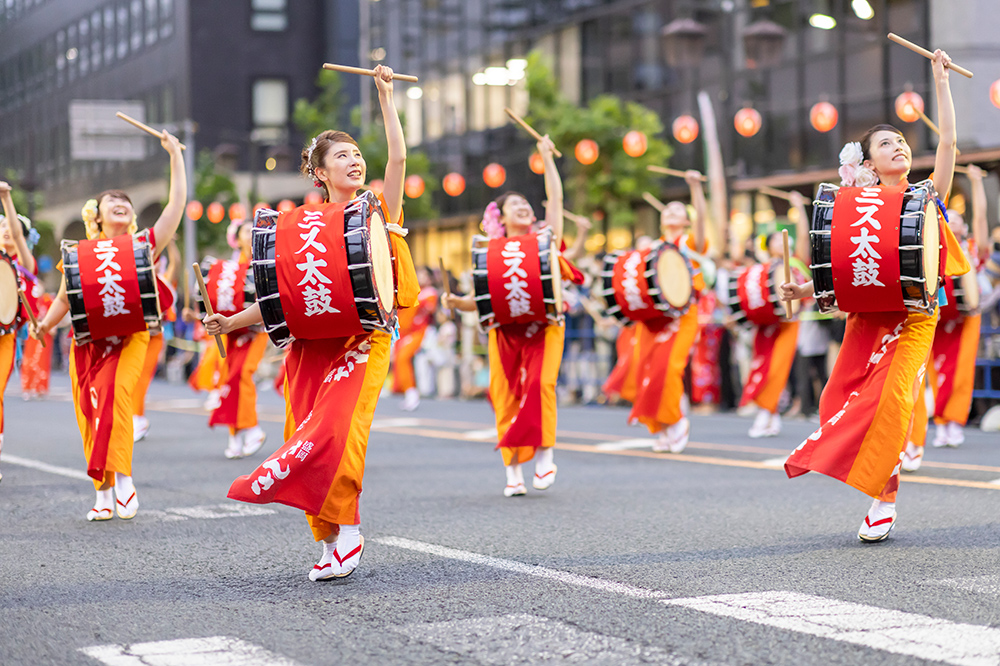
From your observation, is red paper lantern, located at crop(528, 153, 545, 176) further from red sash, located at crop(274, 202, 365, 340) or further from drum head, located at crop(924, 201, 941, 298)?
red sash, located at crop(274, 202, 365, 340)

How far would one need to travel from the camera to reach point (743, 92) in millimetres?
26812

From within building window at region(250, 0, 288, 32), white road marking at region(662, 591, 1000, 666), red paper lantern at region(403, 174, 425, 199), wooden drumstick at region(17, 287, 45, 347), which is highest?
building window at region(250, 0, 288, 32)

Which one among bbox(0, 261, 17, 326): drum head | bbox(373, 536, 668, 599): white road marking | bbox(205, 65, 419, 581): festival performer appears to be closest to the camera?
bbox(373, 536, 668, 599): white road marking

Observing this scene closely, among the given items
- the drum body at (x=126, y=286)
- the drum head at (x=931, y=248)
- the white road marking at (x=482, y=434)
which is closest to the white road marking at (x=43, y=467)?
the drum body at (x=126, y=286)

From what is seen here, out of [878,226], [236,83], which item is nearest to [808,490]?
[878,226]

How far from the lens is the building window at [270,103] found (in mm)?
46031

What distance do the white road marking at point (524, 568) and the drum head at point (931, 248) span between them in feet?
6.92

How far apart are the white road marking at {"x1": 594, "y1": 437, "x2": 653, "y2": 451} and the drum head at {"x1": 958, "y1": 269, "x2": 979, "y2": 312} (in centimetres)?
292

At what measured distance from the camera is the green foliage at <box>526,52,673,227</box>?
81.8 ft

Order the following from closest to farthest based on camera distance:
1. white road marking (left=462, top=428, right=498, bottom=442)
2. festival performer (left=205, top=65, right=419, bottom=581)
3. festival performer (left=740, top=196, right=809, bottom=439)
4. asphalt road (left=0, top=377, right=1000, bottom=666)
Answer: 1. asphalt road (left=0, top=377, right=1000, bottom=666)
2. festival performer (left=205, top=65, right=419, bottom=581)
3. festival performer (left=740, top=196, right=809, bottom=439)
4. white road marking (left=462, top=428, right=498, bottom=442)

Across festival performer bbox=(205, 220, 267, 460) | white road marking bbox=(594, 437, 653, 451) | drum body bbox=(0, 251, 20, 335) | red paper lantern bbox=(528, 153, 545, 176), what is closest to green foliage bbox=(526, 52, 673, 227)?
red paper lantern bbox=(528, 153, 545, 176)

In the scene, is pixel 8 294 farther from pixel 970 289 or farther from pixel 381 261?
pixel 970 289

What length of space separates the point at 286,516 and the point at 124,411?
107cm

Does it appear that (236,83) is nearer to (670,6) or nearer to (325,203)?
(670,6)
